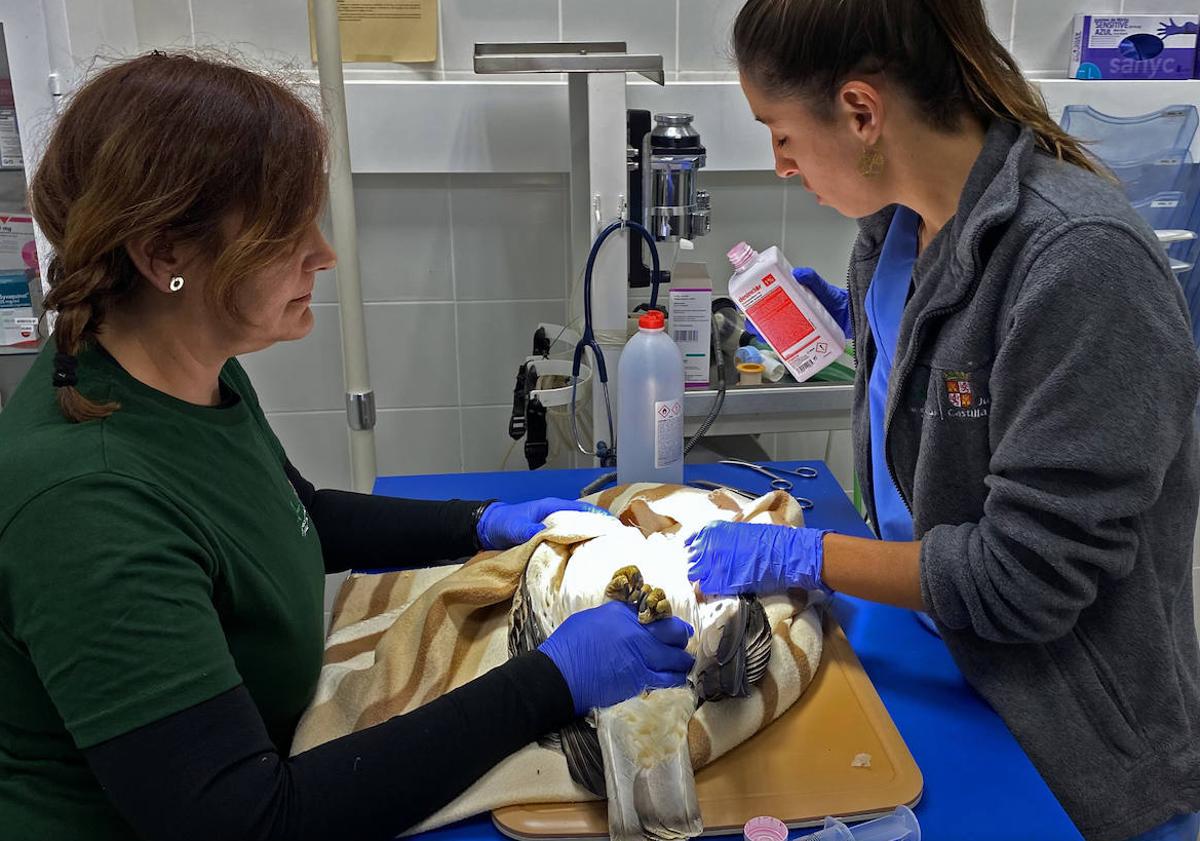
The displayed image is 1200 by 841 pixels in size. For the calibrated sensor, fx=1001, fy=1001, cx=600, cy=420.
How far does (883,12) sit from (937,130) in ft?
0.44

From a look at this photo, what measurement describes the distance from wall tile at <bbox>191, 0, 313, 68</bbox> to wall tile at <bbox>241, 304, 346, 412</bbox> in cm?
53

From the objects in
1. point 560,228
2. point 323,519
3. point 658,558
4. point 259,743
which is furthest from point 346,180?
point 259,743

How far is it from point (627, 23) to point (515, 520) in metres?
1.28

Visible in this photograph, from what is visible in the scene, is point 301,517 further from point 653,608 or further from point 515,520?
point 653,608

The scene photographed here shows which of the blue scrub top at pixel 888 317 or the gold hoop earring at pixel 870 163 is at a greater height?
the gold hoop earring at pixel 870 163

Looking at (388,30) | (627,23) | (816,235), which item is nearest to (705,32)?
(627,23)

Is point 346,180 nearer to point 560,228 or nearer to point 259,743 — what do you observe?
point 560,228

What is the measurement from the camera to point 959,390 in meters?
1.01

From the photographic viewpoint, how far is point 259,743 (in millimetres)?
814

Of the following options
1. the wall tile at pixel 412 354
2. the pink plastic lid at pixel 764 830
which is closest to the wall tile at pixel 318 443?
the wall tile at pixel 412 354

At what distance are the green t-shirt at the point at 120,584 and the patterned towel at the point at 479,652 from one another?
0.23 feet

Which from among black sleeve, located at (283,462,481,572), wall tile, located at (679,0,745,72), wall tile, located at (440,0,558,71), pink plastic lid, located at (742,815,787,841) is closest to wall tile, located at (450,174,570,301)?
wall tile, located at (440,0,558,71)

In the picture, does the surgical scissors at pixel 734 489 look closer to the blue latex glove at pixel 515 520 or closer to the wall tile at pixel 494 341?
the blue latex glove at pixel 515 520

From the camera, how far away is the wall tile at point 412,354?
2244mm
